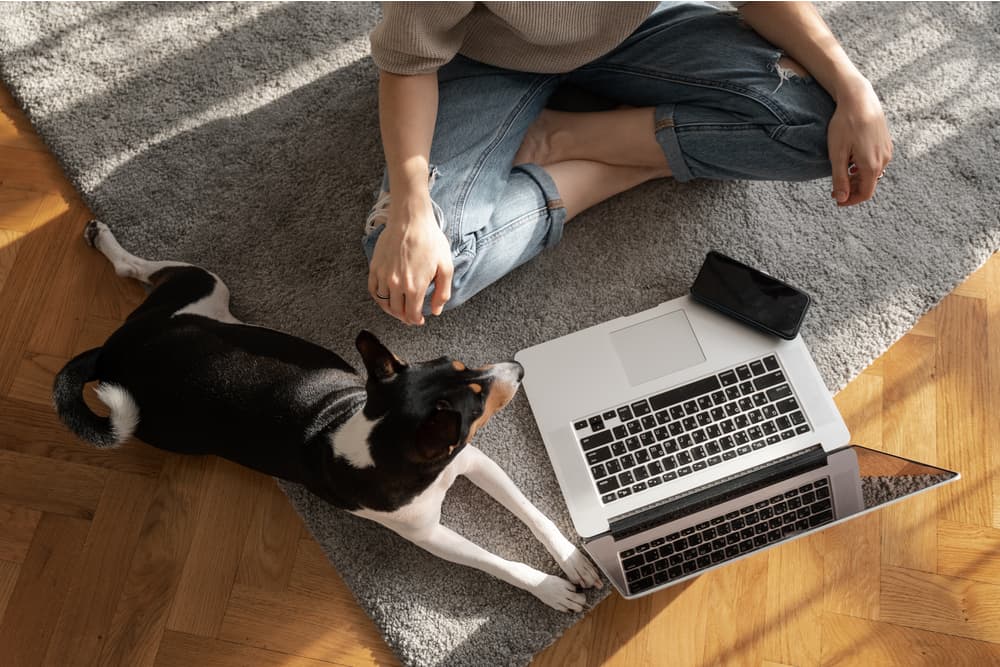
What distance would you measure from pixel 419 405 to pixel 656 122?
0.71m

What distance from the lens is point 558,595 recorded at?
1.33 metres

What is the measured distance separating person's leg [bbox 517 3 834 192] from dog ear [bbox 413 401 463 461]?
23.2 inches

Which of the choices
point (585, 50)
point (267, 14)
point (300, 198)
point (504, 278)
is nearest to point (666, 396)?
point (504, 278)

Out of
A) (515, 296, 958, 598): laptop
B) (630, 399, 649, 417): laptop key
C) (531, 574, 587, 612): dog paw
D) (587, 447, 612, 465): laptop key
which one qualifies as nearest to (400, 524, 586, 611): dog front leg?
(531, 574, 587, 612): dog paw

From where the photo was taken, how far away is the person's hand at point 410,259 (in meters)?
1.13

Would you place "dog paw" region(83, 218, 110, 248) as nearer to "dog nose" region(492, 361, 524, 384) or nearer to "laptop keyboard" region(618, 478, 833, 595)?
"dog nose" region(492, 361, 524, 384)

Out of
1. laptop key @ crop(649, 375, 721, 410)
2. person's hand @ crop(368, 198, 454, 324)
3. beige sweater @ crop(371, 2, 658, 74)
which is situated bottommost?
laptop key @ crop(649, 375, 721, 410)

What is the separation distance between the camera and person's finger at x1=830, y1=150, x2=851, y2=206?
124cm

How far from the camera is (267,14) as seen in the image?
1.68 metres

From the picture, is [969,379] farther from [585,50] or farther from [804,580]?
[585,50]

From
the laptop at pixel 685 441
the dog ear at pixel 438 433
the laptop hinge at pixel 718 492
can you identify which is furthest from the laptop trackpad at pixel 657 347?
the dog ear at pixel 438 433

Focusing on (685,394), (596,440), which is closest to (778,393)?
(685,394)

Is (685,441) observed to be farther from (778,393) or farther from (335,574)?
(335,574)

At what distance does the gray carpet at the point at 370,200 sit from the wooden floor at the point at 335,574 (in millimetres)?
94
